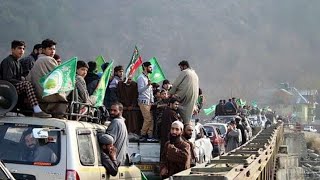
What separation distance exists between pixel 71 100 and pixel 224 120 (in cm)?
1971

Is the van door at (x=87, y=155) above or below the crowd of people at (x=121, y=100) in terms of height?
below

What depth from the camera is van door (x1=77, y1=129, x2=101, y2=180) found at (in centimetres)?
755

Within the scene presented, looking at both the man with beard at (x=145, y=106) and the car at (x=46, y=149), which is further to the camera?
the man with beard at (x=145, y=106)

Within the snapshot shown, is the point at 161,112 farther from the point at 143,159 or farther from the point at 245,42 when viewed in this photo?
the point at 245,42

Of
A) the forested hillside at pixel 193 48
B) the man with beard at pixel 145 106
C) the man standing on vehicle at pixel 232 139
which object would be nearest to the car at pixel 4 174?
the man with beard at pixel 145 106

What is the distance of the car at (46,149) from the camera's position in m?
7.20

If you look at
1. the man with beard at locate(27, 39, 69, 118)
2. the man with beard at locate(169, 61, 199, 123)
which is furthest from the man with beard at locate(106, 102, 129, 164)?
the man with beard at locate(169, 61, 199, 123)

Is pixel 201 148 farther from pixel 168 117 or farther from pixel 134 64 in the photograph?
pixel 134 64

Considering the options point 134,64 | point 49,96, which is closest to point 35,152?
point 49,96

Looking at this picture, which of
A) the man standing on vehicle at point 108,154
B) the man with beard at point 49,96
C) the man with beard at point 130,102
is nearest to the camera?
the man with beard at point 49,96

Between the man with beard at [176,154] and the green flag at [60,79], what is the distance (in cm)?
158

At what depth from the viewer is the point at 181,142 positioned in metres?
8.82

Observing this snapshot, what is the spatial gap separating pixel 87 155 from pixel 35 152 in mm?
739

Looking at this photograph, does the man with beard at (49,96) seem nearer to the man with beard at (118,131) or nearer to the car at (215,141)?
the man with beard at (118,131)
